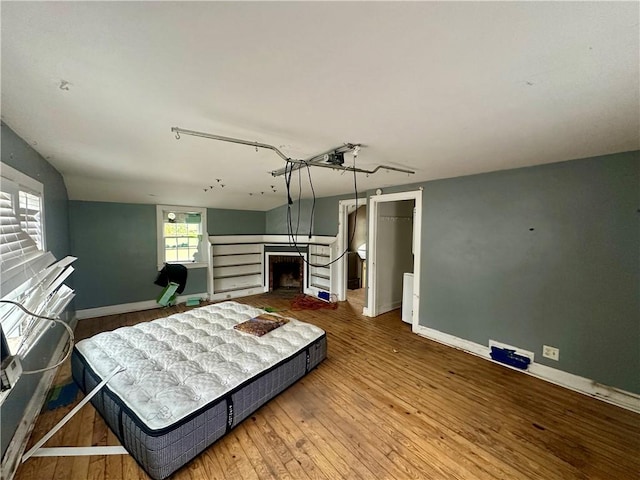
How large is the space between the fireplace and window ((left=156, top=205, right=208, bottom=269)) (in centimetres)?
149

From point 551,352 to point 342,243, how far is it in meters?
3.31

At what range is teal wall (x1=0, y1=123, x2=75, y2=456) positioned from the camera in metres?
1.60

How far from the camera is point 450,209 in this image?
3295mm

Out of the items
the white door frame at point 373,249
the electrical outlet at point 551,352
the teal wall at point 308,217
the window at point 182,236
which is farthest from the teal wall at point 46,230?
the electrical outlet at point 551,352

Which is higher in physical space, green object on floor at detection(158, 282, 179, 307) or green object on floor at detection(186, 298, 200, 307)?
green object on floor at detection(158, 282, 179, 307)

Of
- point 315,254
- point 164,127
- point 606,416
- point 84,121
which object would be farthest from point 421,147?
point 315,254

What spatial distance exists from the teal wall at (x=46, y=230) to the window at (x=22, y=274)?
16 cm

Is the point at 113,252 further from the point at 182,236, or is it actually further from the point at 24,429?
the point at 24,429

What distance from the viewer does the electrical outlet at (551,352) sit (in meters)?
2.48

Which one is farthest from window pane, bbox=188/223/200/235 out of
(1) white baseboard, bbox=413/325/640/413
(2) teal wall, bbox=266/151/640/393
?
(1) white baseboard, bbox=413/325/640/413

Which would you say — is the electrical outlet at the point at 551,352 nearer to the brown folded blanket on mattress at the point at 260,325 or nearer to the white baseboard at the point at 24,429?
the brown folded blanket on mattress at the point at 260,325

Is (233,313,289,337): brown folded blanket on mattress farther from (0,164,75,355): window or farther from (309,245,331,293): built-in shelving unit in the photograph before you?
(309,245,331,293): built-in shelving unit

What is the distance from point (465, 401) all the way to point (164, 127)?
10.7 feet

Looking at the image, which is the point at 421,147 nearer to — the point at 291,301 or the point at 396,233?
the point at 396,233
